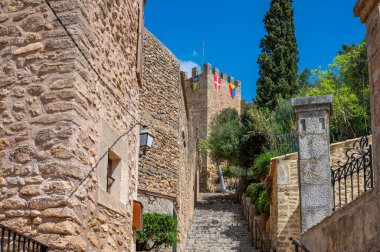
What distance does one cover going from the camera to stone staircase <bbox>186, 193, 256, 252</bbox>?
17.5 m

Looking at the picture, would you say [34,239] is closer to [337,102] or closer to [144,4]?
[144,4]

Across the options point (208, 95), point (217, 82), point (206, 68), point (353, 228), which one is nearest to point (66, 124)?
point (353, 228)

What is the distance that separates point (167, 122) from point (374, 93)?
11425 mm

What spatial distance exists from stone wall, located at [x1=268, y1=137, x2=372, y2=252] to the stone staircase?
12.8 feet

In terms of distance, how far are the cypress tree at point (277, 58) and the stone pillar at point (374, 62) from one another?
21.0m

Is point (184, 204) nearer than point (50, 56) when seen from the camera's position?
No

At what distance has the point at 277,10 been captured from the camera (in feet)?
93.7

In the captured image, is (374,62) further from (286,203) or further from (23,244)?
(286,203)

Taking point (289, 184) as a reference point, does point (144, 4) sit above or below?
above

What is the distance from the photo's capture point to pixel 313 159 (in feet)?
33.9

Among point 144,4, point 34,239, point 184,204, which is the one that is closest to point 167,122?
point 184,204

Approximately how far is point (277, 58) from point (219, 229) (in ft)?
37.3

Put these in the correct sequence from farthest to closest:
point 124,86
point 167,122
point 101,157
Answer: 1. point 167,122
2. point 124,86
3. point 101,157

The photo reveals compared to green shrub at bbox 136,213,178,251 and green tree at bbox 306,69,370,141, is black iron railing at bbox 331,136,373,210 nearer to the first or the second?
green shrub at bbox 136,213,178,251
